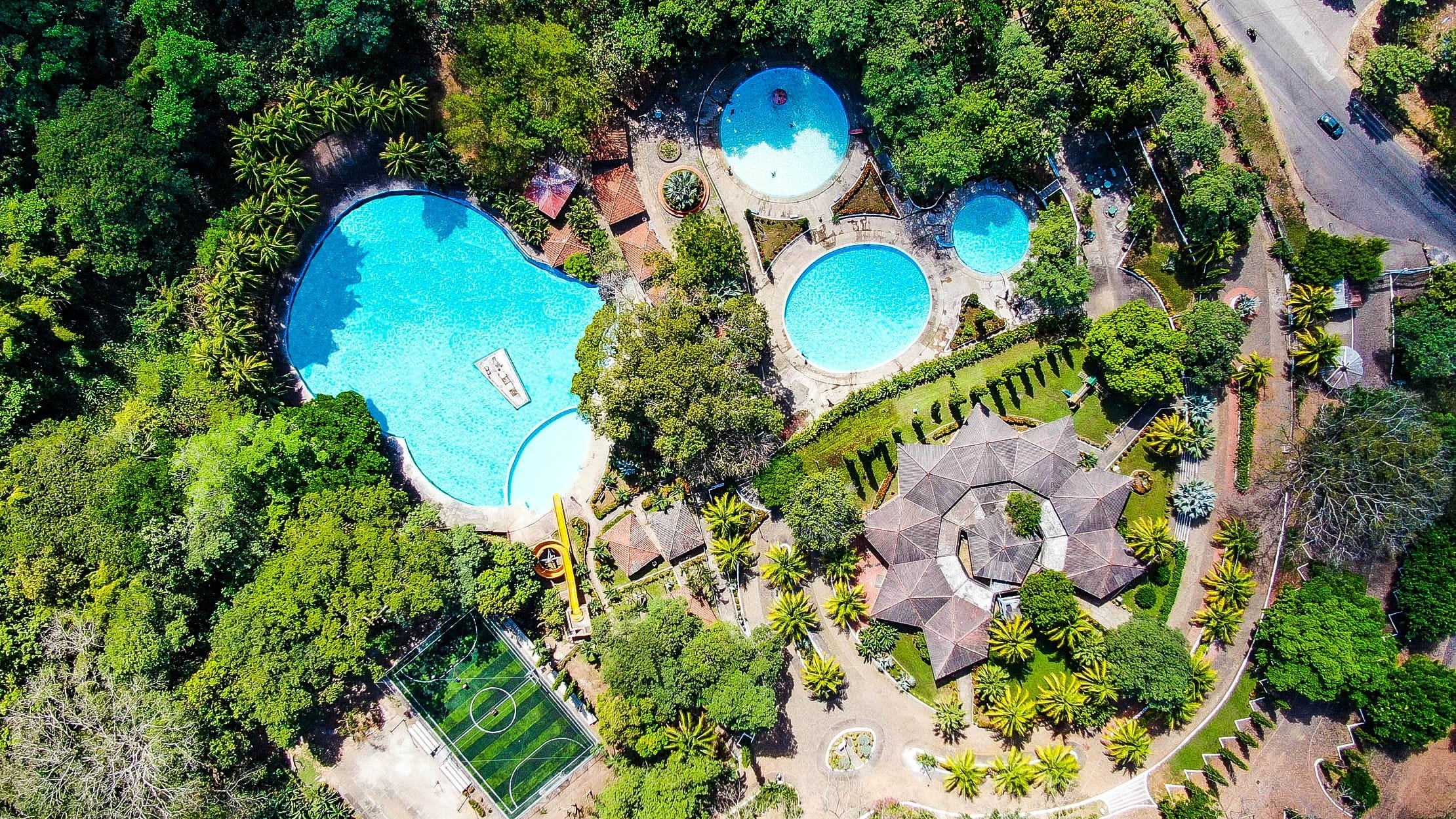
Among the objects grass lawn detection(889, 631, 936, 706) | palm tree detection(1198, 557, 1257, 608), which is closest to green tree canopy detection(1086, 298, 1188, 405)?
palm tree detection(1198, 557, 1257, 608)

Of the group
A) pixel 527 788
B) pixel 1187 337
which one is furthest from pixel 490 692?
pixel 1187 337

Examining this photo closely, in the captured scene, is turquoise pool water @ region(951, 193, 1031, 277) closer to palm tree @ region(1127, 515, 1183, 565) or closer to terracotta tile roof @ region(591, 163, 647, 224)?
palm tree @ region(1127, 515, 1183, 565)

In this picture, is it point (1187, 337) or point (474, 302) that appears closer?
point (1187, 337)

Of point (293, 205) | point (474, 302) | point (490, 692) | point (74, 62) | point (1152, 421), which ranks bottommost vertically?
point (1152, 421)

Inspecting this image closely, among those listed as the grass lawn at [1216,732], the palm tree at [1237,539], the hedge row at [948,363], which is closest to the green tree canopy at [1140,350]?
the hedge row at [948,363]

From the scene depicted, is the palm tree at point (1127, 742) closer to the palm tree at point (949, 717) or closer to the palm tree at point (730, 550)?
the palm tree at point (949, 717)

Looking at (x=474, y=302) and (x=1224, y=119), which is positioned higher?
(x=474, y=302)

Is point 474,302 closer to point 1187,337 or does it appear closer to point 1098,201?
point 1098,201
